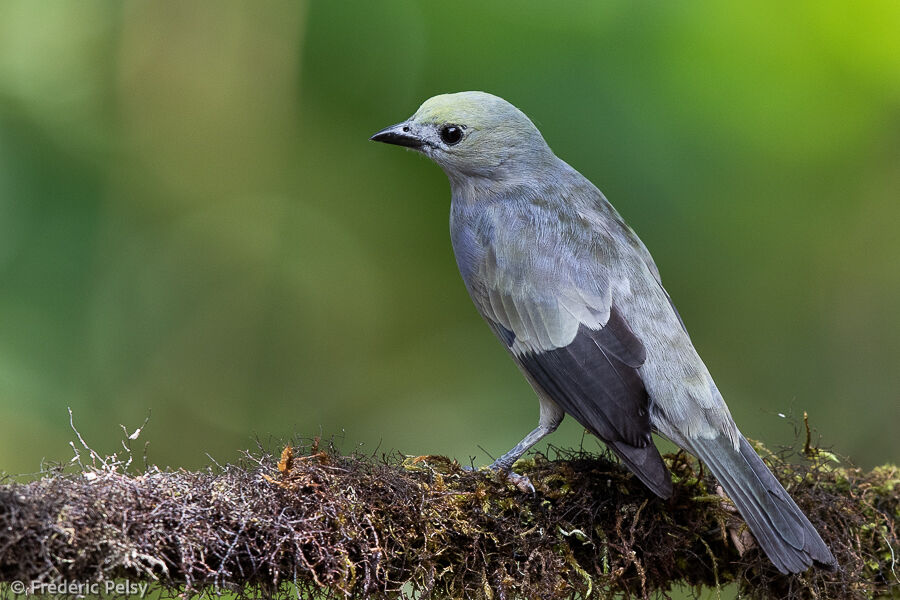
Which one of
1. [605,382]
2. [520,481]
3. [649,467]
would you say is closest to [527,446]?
[605,382]

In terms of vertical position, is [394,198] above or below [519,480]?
above

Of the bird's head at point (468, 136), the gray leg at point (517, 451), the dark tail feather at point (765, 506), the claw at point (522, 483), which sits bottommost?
the dark tail feather at point (765, 506)

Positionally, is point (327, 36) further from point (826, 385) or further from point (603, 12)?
point (826, 385)

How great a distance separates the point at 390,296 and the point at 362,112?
3.94ft

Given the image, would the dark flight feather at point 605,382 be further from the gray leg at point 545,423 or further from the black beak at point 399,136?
the black beak at point 399,136

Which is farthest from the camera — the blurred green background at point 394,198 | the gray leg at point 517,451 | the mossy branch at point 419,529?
the blurred green background at point 394,198

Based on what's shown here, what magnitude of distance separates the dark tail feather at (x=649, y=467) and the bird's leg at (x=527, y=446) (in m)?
0.37

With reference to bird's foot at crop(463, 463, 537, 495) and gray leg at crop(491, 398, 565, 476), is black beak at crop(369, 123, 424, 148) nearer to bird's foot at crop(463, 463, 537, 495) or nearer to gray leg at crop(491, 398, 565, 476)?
gray leg at crop(491, 398, 565, 476)

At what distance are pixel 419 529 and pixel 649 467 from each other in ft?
2.90

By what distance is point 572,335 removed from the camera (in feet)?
12.4

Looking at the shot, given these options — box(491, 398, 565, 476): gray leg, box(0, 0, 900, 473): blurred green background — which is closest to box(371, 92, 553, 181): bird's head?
box(0, 0, 900, 473): blurred green background

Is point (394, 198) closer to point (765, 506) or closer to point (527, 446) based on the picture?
point (527, 446)

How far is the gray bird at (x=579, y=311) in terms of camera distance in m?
3.32

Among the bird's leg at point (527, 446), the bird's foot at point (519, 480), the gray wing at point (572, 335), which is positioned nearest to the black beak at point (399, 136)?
the gray wing at point (572, 335)
